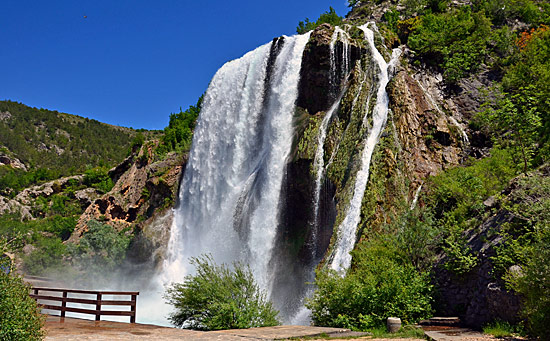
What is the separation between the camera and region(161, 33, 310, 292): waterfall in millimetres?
25281

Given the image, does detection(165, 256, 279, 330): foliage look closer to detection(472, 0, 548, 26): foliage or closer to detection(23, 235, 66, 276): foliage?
detection(472, 0, 548, 26): foliage

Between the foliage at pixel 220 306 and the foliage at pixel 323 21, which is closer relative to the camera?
the foliage at pixel 220 306

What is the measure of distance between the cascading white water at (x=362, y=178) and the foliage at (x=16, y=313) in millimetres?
9579

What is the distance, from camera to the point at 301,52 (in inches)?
1136

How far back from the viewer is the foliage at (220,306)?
11.9m

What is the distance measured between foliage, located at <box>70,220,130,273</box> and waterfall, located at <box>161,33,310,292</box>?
23.4ft

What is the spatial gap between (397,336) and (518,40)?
23495mm

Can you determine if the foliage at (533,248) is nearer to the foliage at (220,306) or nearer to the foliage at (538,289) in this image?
the foliage at (538,289)

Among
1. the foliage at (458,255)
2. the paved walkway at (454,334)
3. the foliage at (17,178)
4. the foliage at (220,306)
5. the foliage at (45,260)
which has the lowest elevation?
the paved walkway at (454,334)

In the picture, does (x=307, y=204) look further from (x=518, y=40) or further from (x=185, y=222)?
(x=518, y=40)

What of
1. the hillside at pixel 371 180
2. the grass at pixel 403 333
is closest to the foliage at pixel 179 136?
the hillside at pixel 371 180

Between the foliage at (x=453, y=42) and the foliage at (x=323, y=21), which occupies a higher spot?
the foliage at (x=323, y=21)


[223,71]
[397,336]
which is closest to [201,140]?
[223,71]

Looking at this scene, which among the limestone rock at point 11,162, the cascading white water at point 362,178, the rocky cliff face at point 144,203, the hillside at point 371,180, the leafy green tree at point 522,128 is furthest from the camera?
the limestone rock at point 11,162
